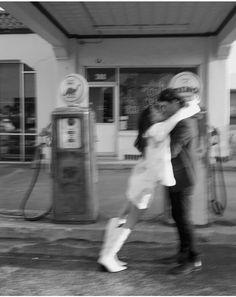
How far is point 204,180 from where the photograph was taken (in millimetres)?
5219

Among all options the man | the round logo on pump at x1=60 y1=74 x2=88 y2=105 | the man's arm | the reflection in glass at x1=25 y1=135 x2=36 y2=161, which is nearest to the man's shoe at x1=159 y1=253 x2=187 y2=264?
the man

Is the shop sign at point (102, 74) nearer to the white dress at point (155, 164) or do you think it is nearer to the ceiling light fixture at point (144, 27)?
the ceiling light fixture at point (144, 27)

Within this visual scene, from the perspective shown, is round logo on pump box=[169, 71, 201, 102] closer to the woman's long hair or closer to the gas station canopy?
the woman's long hair

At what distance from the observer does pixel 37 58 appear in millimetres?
A: 11367

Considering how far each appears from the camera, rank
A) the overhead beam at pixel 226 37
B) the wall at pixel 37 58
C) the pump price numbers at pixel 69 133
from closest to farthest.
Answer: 1. the pump price numbers at pixel 69 133
2. the overhead beam at pixel 226 37
3. the wall at pixel 37 58

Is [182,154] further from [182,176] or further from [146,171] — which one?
[146,171]

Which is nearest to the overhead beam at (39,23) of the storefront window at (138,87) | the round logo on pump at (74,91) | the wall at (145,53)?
the wall at (145,53)

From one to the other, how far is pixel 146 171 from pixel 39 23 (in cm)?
545

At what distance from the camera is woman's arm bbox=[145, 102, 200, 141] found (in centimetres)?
412

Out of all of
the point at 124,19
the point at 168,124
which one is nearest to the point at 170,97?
the point at 168,124

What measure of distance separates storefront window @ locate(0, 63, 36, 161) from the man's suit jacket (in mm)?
8141

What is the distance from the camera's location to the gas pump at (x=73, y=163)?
5.51 metres

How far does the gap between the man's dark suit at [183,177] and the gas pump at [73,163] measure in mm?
1586

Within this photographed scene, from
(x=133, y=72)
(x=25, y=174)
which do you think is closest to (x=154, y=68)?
(x=133, y=72)
